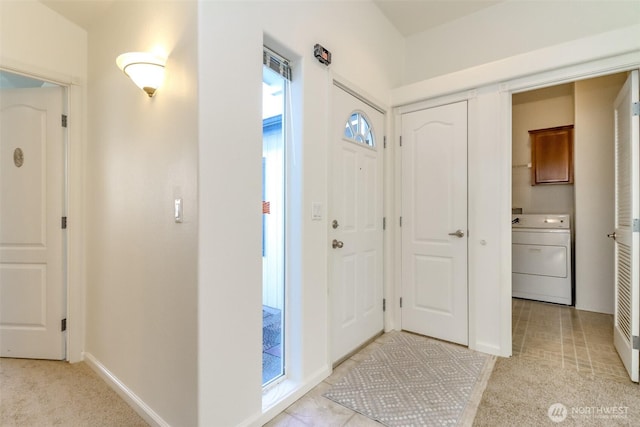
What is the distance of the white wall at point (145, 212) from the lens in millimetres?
1452

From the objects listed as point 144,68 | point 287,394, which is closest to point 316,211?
point 287,394

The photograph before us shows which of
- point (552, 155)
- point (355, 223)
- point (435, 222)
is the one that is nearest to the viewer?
point (355, 223)

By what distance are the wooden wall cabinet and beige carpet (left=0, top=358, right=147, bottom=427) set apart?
5.01m

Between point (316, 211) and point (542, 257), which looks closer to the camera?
point (316, 211)

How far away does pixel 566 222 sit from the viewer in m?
3.72

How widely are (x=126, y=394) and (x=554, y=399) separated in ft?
8.63

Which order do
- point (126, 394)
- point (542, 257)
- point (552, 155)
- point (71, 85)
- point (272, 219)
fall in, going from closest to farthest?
point (126, 394) → point (71, 85) → point (272, 219) → point (542, 257) → point (552, 155)

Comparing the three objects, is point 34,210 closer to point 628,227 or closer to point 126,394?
point 126,394

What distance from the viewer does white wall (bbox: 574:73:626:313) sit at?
11.1ft

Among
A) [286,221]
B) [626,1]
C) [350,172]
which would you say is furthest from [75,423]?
[626,1]

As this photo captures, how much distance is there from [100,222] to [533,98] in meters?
5.28

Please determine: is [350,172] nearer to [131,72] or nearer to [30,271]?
[131,72]

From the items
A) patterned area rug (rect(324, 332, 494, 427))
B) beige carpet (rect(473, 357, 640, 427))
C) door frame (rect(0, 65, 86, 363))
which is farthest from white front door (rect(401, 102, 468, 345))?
door frame (rect(0, 65, 86, 363))

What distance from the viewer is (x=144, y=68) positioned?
155 cm
